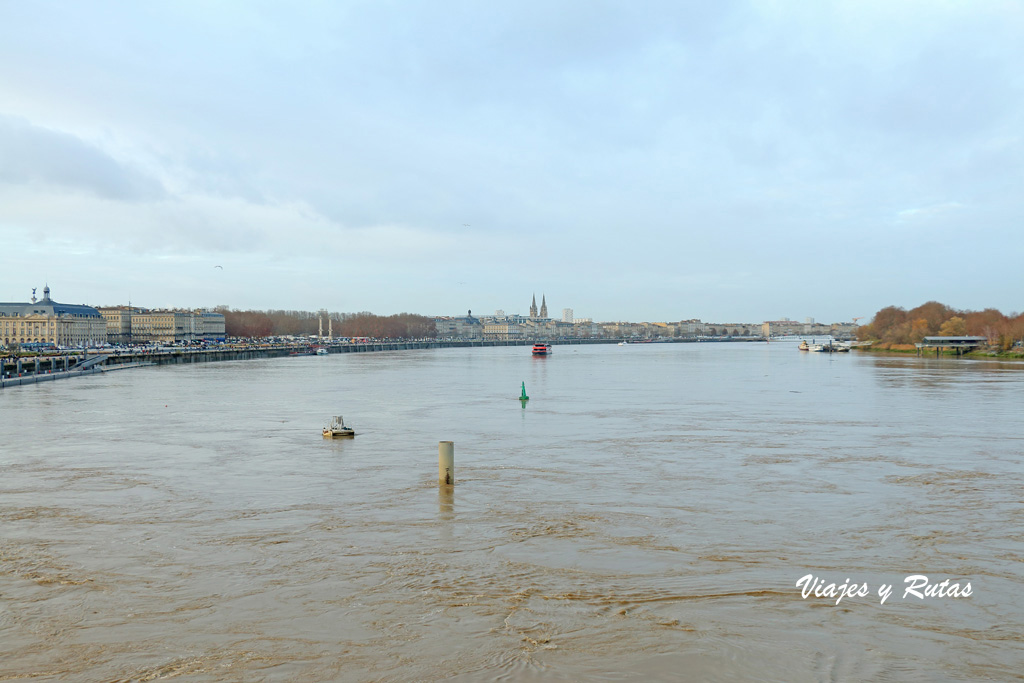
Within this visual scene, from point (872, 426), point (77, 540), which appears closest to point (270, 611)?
point (77, 540)

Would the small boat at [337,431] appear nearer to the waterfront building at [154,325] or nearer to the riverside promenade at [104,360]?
the riverside promenade at [104,360]

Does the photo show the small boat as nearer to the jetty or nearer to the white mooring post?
the white mooring post

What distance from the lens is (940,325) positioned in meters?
115

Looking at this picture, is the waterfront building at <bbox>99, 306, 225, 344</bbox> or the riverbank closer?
the riverbank

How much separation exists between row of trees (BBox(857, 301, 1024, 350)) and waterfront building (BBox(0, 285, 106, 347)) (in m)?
129

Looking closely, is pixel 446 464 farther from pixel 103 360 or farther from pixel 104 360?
pixel 104 360

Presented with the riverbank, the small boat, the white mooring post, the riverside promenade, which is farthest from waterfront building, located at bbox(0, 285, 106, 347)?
the white mooring post

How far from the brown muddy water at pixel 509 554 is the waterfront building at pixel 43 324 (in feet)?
444

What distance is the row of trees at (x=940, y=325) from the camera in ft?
317

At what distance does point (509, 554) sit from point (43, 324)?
154848 mm

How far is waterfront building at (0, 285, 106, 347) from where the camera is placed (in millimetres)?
141125

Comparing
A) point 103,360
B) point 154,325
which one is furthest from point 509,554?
point 154,325

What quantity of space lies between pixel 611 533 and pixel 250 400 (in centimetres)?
2717

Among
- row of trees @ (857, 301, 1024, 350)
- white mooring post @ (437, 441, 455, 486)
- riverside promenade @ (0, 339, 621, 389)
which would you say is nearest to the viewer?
white mooring post @ (437, 441, 455, 486)
